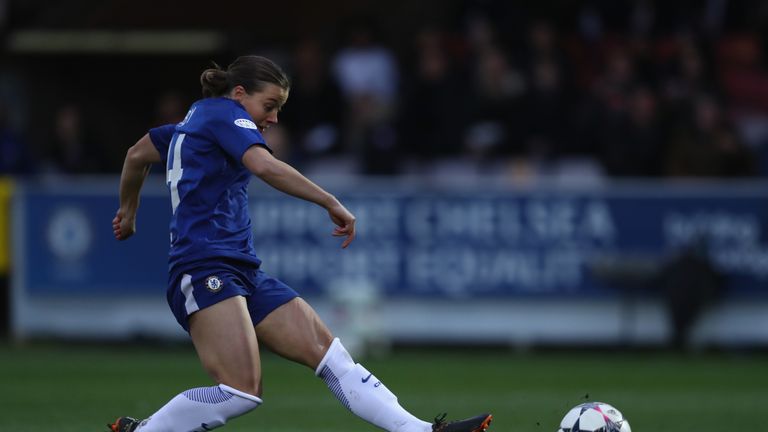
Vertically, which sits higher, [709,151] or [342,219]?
[709,151]

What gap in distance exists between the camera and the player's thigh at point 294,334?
692 centimetres

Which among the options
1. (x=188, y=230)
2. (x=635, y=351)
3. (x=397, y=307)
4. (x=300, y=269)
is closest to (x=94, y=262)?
(x=300, y=269)

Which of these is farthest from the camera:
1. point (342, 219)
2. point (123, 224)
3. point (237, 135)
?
point (123, 224)

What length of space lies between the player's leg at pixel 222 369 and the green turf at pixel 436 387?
Result: 245cm

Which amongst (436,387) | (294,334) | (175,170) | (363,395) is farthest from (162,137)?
(436,387)

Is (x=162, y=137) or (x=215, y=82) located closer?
(x=215, y=82)

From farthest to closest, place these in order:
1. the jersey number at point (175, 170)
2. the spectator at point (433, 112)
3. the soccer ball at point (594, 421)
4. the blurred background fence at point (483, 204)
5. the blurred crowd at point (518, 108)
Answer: the spectator at point (433, 112)
the blurred crowd at point (518, 108)
the blurred background fence at point (483, 204)
the soccer ball at point (594, 421)
the jersey number at point (175, 170)

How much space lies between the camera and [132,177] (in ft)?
23.8

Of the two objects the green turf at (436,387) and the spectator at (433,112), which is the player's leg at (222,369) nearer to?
the green turf at (436,387)

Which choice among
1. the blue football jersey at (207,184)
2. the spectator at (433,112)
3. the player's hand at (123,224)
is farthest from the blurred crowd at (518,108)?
the blue football jersey at (207,184)

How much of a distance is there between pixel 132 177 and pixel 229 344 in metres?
1.14

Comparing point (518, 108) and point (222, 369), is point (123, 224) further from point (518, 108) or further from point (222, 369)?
point (518, 108)

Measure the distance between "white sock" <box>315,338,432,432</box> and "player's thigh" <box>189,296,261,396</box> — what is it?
0.46 metres

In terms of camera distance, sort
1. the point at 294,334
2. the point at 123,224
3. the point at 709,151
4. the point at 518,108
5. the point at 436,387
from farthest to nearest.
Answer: the point at 518,108, the point at 709,151, the point at 436,387, the point at 123,224, the point at 294,334
